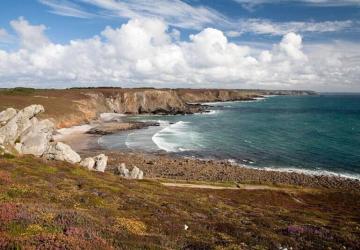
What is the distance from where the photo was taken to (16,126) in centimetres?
4553

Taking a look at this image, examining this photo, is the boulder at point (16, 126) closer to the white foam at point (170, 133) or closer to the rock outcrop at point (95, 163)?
the rock outcrop at point (95, 163)

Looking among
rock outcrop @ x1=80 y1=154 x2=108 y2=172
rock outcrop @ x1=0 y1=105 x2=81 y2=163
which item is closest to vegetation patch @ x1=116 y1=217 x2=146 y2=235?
rock outcrop @ x1=0 y1=105 x2=81 y2=163

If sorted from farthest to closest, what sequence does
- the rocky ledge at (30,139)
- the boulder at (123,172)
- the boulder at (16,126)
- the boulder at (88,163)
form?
the boulder at (123,172)
the boulder at (88,163)
the rocky ledge at (30,139)
the boulder at (16,126)

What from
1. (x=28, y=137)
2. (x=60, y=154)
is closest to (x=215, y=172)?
(x=60, y=154)

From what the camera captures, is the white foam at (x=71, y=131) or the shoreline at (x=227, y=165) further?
the white foam at (x=71, y=131)

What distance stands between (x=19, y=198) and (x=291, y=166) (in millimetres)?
59807

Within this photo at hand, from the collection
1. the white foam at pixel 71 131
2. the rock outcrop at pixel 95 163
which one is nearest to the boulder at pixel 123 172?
the rock outcrop at pixel 95 163

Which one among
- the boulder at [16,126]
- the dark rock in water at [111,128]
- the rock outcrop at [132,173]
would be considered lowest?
the dark rock in water at [111,128]

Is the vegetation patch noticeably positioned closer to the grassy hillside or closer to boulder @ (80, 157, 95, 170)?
the grassy hillside

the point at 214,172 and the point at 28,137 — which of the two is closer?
the point at 28,137

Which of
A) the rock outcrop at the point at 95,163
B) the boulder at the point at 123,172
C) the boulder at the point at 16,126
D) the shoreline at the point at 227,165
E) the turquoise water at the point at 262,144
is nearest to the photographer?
the boulder at the point at 16,126

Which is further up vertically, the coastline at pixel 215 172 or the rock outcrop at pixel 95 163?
the rock outcrop at pixel 95 163

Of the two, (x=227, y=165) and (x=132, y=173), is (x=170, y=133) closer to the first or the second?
(x=227, y=165)

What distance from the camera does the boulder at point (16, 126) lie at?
43.0 m
